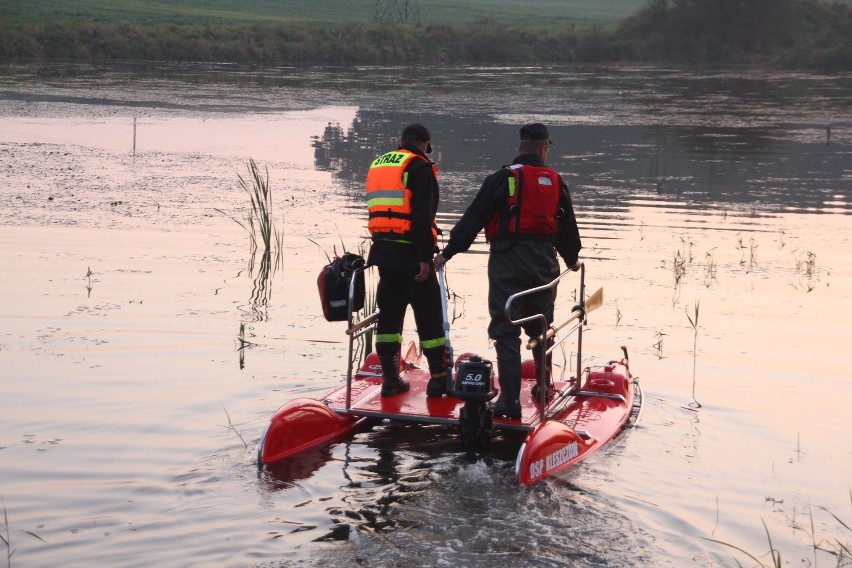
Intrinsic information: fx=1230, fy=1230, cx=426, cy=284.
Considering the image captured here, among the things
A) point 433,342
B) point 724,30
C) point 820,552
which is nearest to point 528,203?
point 433,342

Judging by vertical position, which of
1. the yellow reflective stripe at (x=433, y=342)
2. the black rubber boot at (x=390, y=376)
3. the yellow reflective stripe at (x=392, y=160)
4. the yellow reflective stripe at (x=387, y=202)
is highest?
the yellow reflective stripe at (x=392, y=160)

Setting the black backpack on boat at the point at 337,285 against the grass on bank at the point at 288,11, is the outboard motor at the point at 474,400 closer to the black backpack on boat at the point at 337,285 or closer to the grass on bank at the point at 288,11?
the black backpack on boat at the point at 337,285

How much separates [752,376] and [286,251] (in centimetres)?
583

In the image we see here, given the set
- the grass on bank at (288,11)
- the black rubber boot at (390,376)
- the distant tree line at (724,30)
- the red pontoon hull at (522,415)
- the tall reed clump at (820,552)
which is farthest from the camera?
the grass on bank at (288,11)

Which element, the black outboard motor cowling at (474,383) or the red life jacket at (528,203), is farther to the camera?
the red life jacket at (528,203)

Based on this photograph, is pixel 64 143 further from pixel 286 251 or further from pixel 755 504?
pixel 755 504

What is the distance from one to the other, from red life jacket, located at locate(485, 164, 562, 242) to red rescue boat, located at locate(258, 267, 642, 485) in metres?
0.37

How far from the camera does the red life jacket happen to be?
7.62m

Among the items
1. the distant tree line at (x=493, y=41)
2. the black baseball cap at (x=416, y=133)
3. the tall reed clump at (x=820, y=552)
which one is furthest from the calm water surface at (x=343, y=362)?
the distant tree line at (x=493, y=41)

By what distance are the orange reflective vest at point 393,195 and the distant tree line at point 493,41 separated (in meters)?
39.1

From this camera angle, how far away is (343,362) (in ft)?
31.0

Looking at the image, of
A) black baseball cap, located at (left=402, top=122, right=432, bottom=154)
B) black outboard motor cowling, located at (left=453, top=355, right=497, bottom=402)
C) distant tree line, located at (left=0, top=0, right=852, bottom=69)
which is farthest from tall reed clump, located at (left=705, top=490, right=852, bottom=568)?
distant tree line, located at (left=0, top=0, right=852, bottom=69)

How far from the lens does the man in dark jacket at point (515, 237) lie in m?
7.61

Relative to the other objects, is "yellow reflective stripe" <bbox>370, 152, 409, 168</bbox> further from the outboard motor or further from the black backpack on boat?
the outboard motor
